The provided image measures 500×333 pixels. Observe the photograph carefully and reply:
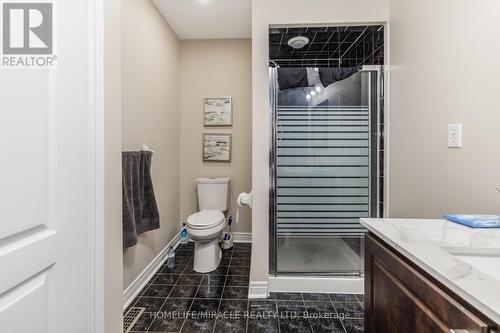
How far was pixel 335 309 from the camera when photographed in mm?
1790

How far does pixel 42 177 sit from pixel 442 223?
4.90 feet

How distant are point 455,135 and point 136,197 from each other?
6.76 ft

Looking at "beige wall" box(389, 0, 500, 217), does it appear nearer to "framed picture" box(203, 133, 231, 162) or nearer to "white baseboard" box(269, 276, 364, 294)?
"white baseboard" box(269, 276, 364, 294)

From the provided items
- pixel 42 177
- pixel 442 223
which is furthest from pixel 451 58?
pixel 42 177

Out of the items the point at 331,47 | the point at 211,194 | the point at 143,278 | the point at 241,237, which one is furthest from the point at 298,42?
the point at 143,278

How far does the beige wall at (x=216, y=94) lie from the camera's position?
3.03m

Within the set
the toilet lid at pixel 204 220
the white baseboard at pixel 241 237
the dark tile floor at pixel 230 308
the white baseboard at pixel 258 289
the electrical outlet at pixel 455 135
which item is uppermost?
the electrical outlet at pixel 455 135

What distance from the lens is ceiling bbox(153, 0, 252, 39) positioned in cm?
234

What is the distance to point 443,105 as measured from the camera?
1.34 meters

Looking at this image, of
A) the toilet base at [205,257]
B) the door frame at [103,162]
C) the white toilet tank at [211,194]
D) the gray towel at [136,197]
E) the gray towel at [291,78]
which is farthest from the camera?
the white toilet tank at [211,194]

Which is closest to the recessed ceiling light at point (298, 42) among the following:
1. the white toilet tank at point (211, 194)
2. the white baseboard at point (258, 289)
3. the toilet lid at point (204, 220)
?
the white toilet tank at point (211, 194)

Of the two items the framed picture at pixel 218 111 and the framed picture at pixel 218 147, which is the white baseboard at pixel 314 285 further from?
the framed picture at pixel 218 111

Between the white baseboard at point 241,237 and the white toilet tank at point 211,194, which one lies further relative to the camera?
the white baseboard at point 241,237

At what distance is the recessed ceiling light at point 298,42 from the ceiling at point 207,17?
0.62 metres
